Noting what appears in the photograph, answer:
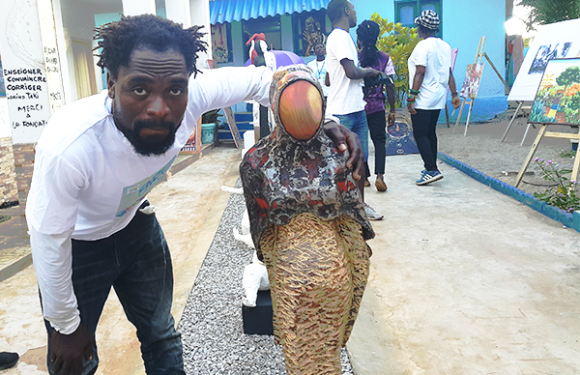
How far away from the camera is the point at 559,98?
4.48 meters

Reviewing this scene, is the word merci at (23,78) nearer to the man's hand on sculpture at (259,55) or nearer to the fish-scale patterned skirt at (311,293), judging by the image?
the man's hand on sculpture at (259,55)

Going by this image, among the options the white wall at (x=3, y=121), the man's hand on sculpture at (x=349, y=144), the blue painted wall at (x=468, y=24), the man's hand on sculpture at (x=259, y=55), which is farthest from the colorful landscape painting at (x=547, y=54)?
the white wall at (x=3, y=121)

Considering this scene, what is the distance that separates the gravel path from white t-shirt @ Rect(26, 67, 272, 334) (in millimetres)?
950

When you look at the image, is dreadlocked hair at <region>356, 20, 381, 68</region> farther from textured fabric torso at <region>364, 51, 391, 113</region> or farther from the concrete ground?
the concrete ground

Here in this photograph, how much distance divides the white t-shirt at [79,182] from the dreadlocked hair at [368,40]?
325 centimetres

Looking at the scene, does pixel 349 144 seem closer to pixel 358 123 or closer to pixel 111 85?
pixel 111 85

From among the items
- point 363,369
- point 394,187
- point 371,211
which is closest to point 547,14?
point 394,187

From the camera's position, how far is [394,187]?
5367 millimetres

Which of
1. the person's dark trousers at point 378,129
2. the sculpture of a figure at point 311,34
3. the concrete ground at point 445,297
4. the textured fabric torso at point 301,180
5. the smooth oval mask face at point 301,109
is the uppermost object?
the sculpture of a figure at point 311,34

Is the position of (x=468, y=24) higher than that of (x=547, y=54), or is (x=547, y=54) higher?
(x=468, y=24)

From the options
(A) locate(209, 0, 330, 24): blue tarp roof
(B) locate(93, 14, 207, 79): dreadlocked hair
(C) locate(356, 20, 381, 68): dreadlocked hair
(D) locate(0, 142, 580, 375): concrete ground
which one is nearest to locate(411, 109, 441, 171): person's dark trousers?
(D) locate(0, 142, 580, 375): concrete ground

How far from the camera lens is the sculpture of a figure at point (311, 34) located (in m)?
10.2

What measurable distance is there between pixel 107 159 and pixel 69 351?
59 cm

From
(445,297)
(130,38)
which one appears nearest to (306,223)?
(130,38)
